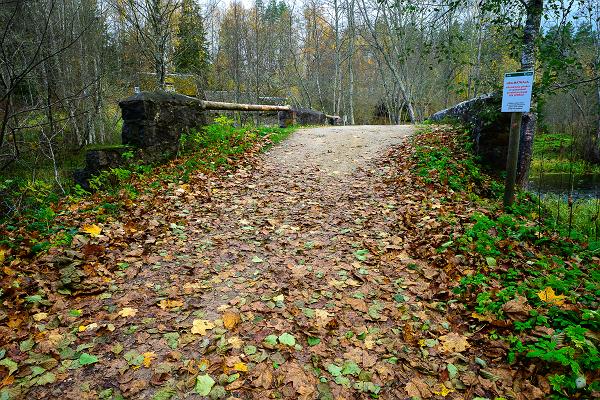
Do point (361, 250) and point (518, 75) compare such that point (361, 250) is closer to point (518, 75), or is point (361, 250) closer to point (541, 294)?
point (541, 294)

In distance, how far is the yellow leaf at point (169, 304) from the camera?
126 inches

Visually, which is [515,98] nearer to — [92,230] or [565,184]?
[92,230]

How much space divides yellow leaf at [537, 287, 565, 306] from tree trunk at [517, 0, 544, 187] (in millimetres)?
3966

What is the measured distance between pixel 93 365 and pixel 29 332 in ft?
2.40

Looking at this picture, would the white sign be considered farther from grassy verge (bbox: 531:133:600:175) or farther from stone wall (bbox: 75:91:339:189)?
grassy verge (bbox: 531:133:600:175)

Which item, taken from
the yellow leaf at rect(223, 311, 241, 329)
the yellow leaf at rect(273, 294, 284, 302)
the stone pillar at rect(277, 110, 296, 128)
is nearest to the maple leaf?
the yellow leaf at rect(273, 294, 284, 302)

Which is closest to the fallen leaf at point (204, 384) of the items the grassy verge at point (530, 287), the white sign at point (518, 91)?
the grassy verge at point (530, 287)

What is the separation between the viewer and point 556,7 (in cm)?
534

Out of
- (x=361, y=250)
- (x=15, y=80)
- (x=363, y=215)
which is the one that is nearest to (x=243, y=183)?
(x=363, y=215)

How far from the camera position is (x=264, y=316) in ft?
10.2

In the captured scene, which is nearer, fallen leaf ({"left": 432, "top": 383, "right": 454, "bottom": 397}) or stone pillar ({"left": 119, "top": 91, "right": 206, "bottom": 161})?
fallen leaf ({"left": 432, "top": 383, "right": 454, "bottom": 397})

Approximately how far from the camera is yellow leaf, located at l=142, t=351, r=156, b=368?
254 centimetres

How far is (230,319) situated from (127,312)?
942 mm

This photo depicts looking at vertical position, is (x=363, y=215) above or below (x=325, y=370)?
above
